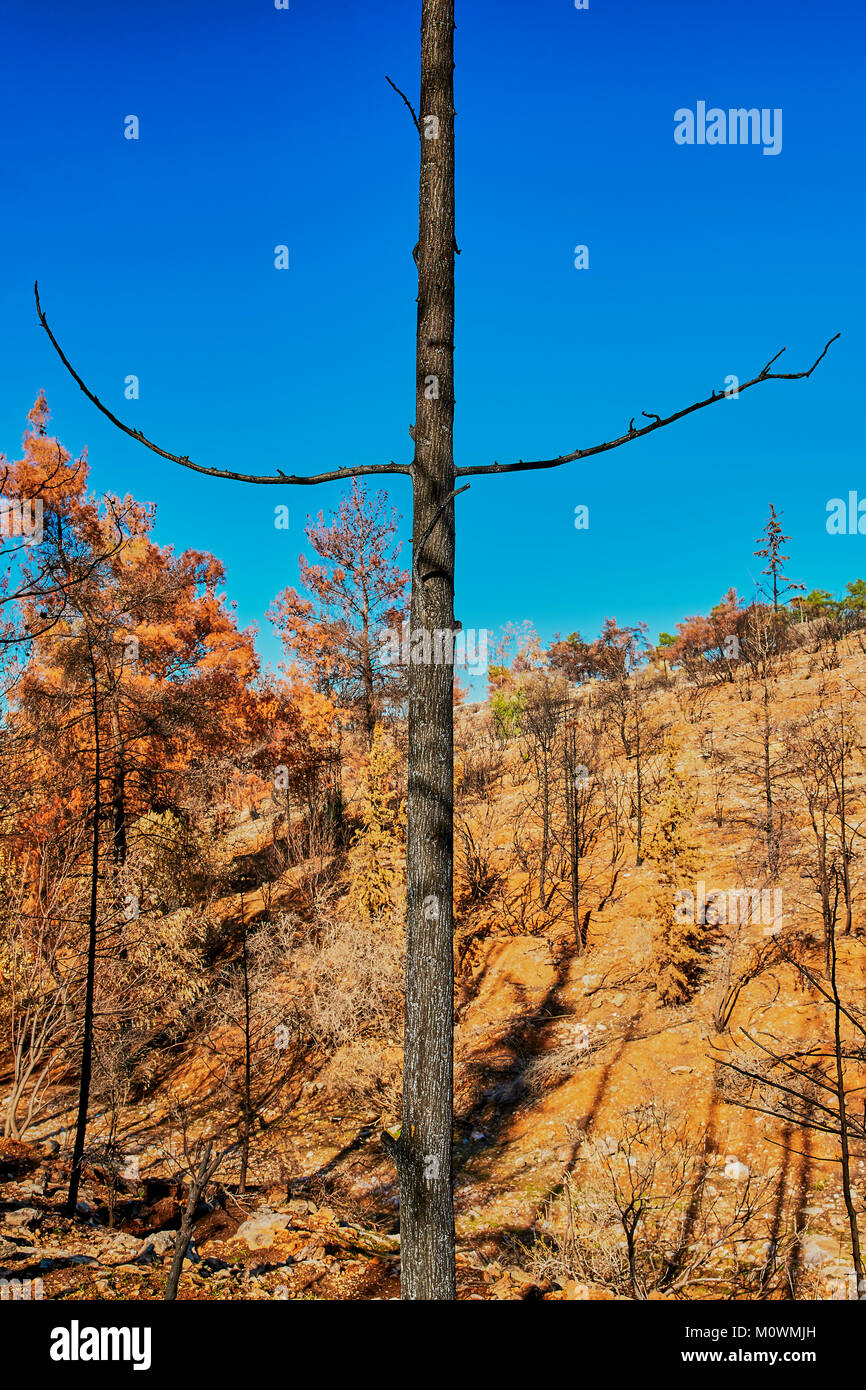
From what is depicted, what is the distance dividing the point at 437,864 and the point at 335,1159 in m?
9.91

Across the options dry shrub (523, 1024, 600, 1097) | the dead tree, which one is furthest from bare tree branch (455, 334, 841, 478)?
dry shrub (523, 1024, 600, 1097)

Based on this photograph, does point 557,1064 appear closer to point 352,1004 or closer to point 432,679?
point 352,1004

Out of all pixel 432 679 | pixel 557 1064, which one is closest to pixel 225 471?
pixel 432 679

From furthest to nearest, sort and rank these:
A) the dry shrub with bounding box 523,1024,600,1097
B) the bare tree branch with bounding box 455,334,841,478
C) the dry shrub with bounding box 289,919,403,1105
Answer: the dry shrub with bounding box 289,919,403,1105, the dry shrub with bounding box 523,1024,600,1097, the bare tree branch with bounding box 455,334,841,478

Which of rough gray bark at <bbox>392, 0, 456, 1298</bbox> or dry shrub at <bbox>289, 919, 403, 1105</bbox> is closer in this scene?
rough gray bark at <bbox>392, 0, 456, 1298</bbox>

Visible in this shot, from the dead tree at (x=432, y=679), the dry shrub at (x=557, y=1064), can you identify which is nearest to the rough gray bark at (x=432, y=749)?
the dead tree at (x=432, y=679)

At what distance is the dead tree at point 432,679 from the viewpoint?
3.10 meters

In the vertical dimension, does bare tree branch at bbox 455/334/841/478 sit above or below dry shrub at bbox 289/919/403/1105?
above

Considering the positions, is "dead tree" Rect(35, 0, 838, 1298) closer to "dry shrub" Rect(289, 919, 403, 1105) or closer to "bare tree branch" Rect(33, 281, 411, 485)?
"bare tree branch" Rect(33, 281, 411, 485)

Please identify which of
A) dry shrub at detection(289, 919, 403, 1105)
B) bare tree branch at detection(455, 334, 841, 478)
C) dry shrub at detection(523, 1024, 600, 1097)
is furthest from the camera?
dry shrub at detection(289, 919, 403, 1105)

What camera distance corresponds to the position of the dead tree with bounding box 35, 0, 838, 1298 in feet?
10.2
